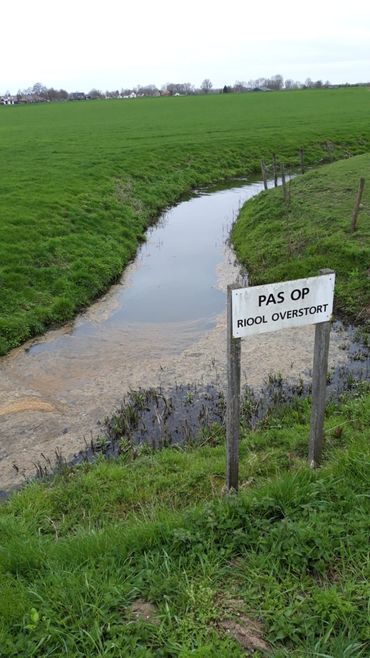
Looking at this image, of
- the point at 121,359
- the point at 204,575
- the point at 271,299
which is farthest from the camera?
the point at 121,359

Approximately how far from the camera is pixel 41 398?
973cm

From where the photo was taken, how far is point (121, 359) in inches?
448

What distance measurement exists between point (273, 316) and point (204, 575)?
2403mm

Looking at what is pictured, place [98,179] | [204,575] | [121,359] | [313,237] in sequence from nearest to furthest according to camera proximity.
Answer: [204,575] < [121,359] < [313,237] < [98,179]

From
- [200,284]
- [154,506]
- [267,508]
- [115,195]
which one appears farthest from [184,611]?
[115,195]

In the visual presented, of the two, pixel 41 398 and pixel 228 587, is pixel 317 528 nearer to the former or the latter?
pixel 228 587

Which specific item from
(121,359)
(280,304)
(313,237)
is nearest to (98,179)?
(313,237)

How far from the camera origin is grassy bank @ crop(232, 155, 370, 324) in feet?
44.9

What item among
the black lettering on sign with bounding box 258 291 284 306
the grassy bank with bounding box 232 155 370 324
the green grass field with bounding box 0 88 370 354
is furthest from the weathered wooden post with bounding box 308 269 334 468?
the green grass field with bounding box 0 88 370 354

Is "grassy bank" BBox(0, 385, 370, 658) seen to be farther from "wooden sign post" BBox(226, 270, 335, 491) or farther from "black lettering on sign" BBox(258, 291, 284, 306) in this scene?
"black lettering on sign" BBox(258, 291, 284, 306)

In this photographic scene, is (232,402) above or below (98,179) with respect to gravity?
above

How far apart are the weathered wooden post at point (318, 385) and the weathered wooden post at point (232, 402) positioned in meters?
0.93

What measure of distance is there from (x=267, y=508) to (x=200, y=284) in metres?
12.3

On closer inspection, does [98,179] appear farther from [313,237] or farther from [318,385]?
[318,385]
